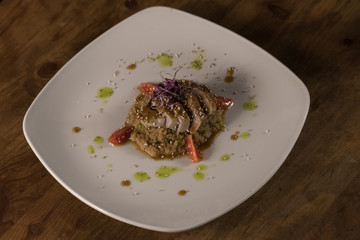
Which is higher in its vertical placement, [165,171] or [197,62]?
[197,62]

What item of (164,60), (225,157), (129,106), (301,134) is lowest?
(301,134)

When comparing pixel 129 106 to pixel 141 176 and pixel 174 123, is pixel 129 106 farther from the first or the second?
pixel 141 176

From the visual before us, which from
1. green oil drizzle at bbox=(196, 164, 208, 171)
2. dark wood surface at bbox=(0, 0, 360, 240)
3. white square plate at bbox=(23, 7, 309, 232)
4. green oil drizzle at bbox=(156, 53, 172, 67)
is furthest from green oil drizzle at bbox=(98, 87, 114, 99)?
green oil drizzle at bbox=(196, 164, 208, 171)

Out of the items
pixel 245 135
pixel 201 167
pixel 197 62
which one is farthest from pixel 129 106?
pixel 245 135

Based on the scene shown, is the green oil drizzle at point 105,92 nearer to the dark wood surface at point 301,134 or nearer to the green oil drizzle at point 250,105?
the dark wood surface at point 301,134

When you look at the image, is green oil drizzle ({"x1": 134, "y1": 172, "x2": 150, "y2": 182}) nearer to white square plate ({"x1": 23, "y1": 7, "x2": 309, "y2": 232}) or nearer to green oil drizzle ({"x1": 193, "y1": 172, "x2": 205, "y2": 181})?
white square plate ({"x1": 23, "y1": 7, "x2": 309, "y2": 232})

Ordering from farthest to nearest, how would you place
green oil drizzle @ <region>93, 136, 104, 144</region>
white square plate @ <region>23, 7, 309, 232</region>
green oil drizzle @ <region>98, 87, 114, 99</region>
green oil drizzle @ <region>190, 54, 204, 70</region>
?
green oil drizzle @ <region>190, 54, 204, 70</region> < green oil drizzle @ <region>98, 87, 114, 99</region> < green oil drizzle @ <region>93, 136, 104, 144</region> < white square plate @ <region>23, 7, 309, 232</region>
